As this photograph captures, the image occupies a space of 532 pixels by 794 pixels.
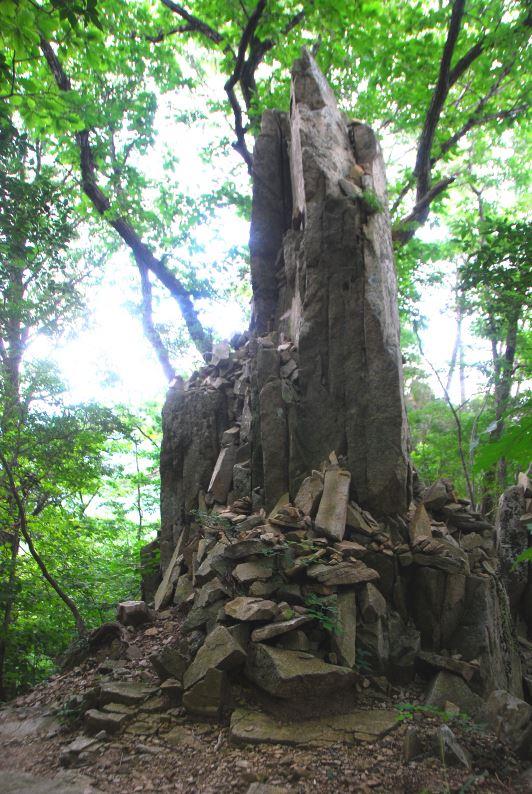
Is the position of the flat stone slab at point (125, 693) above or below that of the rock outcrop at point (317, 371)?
below

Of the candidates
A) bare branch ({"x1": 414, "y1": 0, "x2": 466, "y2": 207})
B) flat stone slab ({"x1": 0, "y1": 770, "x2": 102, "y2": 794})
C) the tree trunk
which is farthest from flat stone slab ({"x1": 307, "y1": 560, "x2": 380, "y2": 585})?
bare branch ({"x1": 414, "y1": 0, "x2": 466, "y2": 207})

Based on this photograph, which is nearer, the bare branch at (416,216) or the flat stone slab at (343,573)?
the flat stone slab at (343,573)

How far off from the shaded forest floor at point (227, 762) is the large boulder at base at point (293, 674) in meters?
0.46

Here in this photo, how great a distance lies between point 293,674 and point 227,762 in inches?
35.3

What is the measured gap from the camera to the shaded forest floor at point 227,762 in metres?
3.80

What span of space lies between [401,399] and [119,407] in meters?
7.95

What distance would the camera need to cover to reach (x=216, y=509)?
27.9 feet

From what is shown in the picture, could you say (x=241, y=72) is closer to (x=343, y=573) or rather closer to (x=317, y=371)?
(x=317, y=371)

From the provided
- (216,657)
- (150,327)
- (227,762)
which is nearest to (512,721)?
(227,762)

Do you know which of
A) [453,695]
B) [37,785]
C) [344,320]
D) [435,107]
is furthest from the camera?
[435,107]

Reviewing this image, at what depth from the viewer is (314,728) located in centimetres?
451

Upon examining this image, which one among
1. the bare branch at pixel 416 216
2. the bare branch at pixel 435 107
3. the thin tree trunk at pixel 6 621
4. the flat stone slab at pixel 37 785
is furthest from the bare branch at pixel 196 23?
the flat stone slab at pixel 37 785

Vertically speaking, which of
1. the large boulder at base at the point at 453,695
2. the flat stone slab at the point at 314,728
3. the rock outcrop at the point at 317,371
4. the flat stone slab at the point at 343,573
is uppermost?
the rock outcrop at the point at 317,371

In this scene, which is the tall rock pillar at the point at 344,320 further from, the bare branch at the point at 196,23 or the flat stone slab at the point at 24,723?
the bare branch at the point at 196,23
